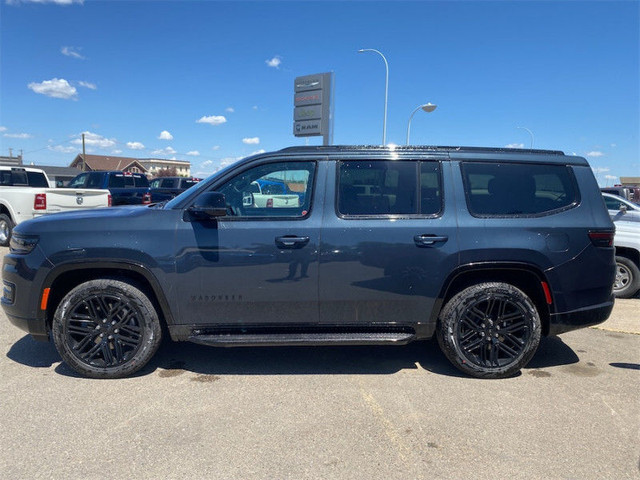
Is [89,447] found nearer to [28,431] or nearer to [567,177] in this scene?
[28,431]

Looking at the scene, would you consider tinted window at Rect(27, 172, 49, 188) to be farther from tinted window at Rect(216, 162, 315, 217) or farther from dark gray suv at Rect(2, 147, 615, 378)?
tinted window at Rect(216, 162, 315, 217)

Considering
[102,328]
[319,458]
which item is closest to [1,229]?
[102,328]

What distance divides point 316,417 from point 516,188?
248 cm

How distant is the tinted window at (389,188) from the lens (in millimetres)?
3461

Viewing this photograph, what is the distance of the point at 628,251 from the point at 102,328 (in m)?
7.02

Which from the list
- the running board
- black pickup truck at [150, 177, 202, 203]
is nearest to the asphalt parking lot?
the running board

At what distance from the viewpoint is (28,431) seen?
2.71 m

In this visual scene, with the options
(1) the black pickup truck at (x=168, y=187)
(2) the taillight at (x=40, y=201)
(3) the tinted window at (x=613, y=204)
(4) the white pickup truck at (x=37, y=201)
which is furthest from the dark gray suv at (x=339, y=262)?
(1) the black pickup truck at (x=168, y=187)

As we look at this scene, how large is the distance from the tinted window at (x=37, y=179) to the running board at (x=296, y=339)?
10642 millimetres

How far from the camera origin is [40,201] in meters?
8.97

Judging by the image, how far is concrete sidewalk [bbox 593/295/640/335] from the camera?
16.4 ft

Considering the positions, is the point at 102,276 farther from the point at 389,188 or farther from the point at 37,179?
the point at 37,179

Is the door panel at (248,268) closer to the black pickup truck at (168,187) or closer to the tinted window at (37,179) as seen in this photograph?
the tinted window at (37,179)

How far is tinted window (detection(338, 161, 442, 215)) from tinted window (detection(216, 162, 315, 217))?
31 centimetres
